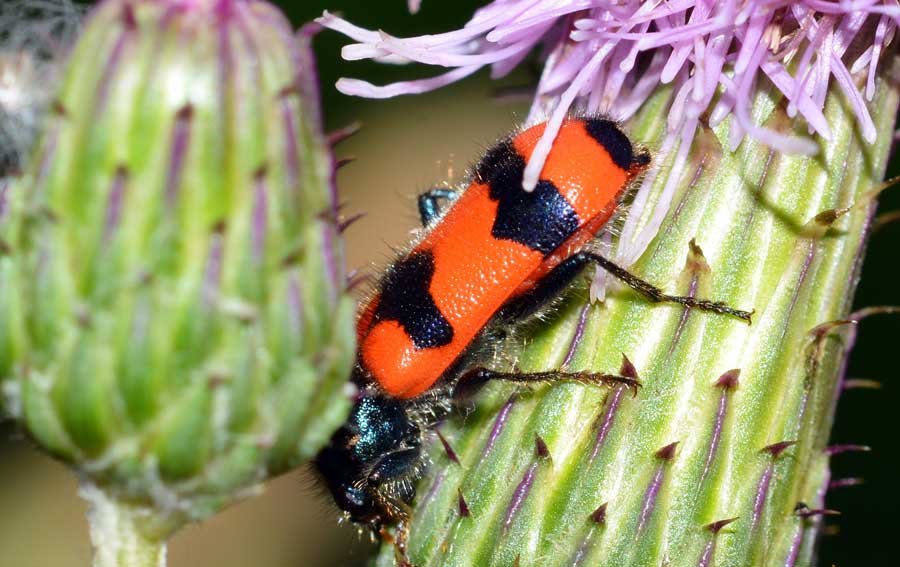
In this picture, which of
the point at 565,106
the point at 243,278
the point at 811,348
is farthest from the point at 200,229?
the point at 811,348

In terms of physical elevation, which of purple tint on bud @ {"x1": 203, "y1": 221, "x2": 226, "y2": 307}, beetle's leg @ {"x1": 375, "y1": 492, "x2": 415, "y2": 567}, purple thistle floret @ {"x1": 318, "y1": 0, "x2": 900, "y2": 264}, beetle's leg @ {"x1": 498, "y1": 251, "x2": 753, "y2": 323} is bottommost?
beetle's leg @ {"x1": 375, "y1": 492, "x2": 415, "y2": 567}

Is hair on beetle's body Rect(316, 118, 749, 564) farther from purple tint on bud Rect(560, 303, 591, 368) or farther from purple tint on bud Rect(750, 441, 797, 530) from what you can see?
purple tint on bud Rect(750, 441, 797, 530)

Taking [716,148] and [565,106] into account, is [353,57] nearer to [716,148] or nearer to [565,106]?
[565,106]

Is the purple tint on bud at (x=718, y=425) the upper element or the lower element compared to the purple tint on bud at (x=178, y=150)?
upper

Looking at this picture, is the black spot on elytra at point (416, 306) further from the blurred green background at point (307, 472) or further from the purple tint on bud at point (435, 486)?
the purple tint on bud at point (435, 486)

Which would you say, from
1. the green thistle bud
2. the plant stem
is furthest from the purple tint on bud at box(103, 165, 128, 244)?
the plant stem

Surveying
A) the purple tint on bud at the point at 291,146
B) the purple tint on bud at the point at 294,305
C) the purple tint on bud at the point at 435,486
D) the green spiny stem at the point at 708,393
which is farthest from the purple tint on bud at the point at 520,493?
the purple tint on bud at the point at 291,146
